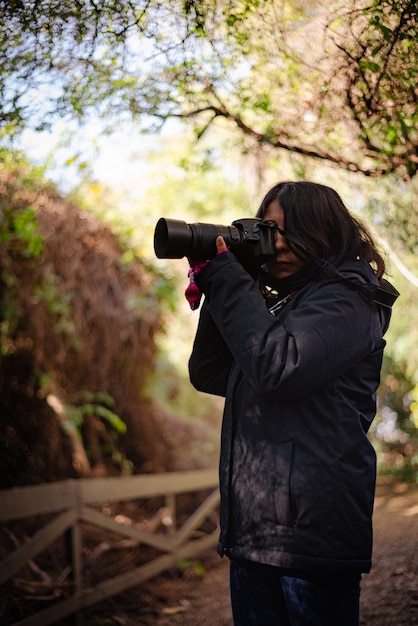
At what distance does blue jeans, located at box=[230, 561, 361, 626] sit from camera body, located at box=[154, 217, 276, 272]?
819mm

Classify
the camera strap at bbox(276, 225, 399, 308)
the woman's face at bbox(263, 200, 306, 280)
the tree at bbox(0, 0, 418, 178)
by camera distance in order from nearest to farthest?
the camera strap at bbox(276, 225, 399, 308)
the woman's face at bbox(263, 200, 306, 280)
the tree at bbox(0, 0, 418, 178)

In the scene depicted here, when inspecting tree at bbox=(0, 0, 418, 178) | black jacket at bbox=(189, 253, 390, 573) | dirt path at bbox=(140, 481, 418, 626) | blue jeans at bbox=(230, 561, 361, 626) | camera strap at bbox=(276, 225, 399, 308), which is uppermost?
tree at bbox=(0, 0, 418, 178)

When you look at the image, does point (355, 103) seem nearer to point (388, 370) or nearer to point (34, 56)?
point (34, 56)

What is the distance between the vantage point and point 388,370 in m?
7.88

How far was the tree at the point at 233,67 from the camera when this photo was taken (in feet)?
6.48

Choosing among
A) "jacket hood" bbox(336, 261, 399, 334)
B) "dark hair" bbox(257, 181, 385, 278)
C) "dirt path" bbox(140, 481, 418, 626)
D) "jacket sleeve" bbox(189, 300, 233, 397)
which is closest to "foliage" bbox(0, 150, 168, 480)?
"dirt path" bbox(140, 481, 418, 626)

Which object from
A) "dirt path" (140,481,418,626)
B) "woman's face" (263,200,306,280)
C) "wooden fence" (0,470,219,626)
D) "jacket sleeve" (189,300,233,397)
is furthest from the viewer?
"wooden fence" (0,470,219,626)

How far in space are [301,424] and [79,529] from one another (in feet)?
8.81

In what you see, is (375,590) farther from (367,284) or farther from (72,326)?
(72,326)

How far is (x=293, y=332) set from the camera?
57.7 inches

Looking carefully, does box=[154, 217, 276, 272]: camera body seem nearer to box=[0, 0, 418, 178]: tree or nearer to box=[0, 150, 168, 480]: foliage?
box=[0, 0, 418, 178]: tree

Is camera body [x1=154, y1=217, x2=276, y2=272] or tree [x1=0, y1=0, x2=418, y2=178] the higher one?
tree [x1=0, y1=0, x2=418, y2=178]

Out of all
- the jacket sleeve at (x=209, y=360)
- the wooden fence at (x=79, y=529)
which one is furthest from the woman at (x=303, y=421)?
the wooden fence at (x=79, y=529)

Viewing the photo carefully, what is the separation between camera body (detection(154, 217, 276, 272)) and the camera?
160 centimetres
